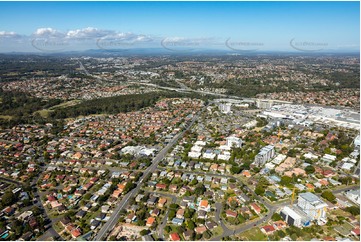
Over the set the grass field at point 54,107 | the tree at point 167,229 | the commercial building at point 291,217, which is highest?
the commercial building at point 291,217

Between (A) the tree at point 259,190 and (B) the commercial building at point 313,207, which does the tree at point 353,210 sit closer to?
(B) the commercial building at point 313,207

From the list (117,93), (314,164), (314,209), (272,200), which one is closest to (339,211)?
(314,209)

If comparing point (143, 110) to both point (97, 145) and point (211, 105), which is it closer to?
point (211, 105)

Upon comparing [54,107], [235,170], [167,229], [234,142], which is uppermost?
[234,142]

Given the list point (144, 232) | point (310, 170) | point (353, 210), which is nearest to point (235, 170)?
point (310, 170)

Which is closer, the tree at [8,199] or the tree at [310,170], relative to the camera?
the tree at [8,199]

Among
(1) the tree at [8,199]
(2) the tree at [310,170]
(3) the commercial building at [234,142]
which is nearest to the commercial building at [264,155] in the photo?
(3) the commercial building at [234,142]

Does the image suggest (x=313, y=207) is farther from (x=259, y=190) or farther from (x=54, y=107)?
(x=54, y=107)

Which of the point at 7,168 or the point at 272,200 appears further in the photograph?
the point at 7,168

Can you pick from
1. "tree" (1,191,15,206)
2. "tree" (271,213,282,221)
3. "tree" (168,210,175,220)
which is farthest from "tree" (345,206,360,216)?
"tree" (1,191,15,206)

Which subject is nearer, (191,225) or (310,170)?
(191,225)

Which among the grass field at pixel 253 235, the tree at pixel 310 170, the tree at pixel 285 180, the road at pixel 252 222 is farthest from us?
the tree at pixel 310 170
